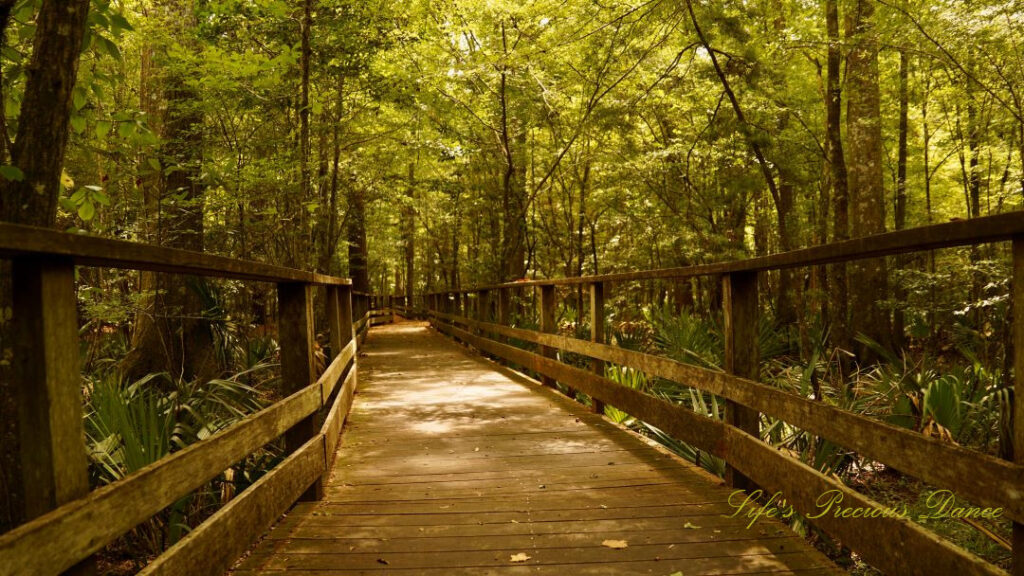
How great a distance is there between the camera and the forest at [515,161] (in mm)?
3721

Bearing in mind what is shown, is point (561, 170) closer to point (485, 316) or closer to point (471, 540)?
point (485, 316)

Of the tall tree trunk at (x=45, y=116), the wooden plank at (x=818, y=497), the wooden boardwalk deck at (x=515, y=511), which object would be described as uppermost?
the tall tree trunk at (x=45, y=116)

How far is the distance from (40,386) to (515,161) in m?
14.5

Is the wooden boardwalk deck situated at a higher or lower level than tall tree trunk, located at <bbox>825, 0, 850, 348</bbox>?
lower

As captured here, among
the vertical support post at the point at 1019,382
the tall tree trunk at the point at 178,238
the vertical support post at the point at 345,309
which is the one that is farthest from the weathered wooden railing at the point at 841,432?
the tall tree trunk at the point at 178,238

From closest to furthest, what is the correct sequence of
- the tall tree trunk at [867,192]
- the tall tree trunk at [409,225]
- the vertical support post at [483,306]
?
the tall tree trunk at [867,192] → the vertical support post at [483,306] → the tall tree trunk at [409,225]

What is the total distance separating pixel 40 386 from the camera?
142cm

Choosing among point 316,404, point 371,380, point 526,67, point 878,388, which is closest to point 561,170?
point 526,67

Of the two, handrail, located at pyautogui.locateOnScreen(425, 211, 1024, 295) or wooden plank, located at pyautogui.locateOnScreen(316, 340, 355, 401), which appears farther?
wooden plank, located at pyautogui.locateOnScreen(316, 340, 355, 401)

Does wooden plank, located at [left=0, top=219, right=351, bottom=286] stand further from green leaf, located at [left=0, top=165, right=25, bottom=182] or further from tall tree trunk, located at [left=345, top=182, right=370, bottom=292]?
tall tree trunk, located at [left=345, top=182, right=370, bottom=292]

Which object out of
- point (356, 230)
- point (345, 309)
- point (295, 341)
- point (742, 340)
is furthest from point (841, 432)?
point (356, 230)

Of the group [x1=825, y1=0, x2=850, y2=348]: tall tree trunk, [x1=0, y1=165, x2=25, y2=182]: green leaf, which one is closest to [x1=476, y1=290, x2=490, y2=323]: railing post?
[x1=825, y1=0, x2=850, y2=348]: tall tree trunk

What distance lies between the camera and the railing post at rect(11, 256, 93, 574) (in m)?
1.42

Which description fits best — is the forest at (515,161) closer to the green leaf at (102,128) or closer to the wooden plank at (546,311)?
the green leaf at (102,128)
